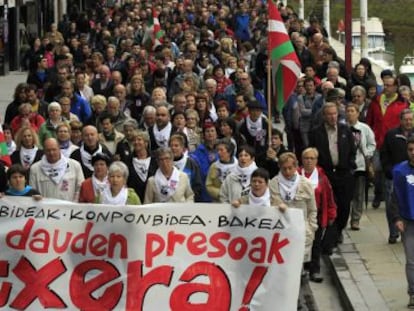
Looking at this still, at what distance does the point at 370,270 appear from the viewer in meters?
13.0

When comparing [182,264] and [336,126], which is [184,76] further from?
[182,264]

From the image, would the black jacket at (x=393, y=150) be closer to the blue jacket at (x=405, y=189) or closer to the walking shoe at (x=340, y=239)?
the walking shoe at (x=340, y=239)

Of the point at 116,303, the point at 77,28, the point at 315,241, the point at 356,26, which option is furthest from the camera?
the point at 356,26

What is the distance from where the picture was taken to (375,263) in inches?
524

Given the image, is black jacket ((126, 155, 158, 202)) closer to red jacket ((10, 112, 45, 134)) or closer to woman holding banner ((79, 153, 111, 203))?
woman holding banner ((79, 153, 111, 203))

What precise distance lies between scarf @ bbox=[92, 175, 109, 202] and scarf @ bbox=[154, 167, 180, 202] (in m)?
0.50

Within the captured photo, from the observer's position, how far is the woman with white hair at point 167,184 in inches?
473

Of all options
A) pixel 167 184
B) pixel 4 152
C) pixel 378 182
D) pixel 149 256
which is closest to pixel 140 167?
pixel 167 184

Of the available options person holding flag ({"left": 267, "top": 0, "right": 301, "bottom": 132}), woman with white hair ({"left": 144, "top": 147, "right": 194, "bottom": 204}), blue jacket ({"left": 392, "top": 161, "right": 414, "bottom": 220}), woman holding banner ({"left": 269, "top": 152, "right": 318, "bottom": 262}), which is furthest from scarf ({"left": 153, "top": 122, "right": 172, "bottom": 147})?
blue jacket ({"left": 392, "top": 161, "right": 414, "bottom": 220})

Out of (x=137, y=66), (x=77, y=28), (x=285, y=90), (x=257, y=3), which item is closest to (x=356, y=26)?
(x=257, y=3)

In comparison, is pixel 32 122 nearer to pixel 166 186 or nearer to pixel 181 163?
pixel 181 163

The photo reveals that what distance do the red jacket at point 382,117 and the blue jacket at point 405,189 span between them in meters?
4.24

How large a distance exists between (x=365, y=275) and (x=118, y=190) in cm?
277

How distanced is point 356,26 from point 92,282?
39028mm
